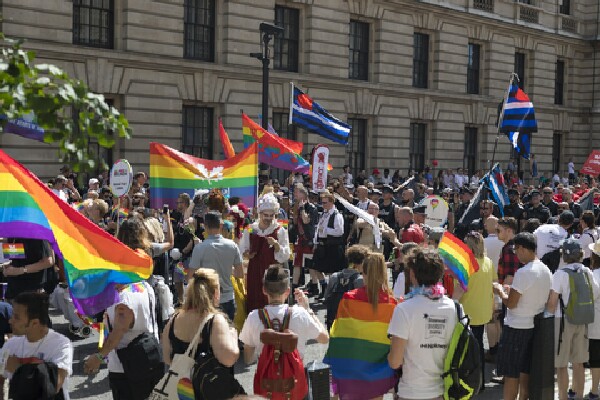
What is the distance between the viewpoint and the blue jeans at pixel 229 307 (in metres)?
8.93

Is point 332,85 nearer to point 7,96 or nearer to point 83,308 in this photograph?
point 83,308

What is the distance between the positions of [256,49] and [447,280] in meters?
20.3

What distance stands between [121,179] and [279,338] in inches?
290

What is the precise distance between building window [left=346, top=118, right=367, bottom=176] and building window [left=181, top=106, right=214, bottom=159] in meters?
6.51

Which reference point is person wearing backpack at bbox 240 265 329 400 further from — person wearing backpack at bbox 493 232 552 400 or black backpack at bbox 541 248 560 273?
black backpack at bbox 541 248 560 273

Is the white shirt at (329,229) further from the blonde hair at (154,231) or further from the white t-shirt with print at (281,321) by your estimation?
the white t-shirt with print at (281,321)

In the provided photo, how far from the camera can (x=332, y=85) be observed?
2991 centimetres

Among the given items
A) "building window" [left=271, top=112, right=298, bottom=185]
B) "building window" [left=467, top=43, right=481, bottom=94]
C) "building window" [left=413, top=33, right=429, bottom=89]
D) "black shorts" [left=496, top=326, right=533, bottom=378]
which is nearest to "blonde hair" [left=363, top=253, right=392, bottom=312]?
"black shorts" [left=496, top=326, right=533, bottom=378]

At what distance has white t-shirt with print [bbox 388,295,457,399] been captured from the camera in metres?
5.61

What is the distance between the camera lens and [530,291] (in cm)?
732

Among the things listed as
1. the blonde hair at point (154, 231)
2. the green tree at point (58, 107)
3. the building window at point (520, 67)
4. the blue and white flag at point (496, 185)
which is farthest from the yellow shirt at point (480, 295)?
the building window at point (520, 67)

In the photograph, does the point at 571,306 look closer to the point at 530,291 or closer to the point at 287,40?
the point at 530,291

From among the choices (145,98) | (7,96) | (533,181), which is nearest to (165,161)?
(7,96)

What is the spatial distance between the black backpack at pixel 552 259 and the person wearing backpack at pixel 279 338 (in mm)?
5794
